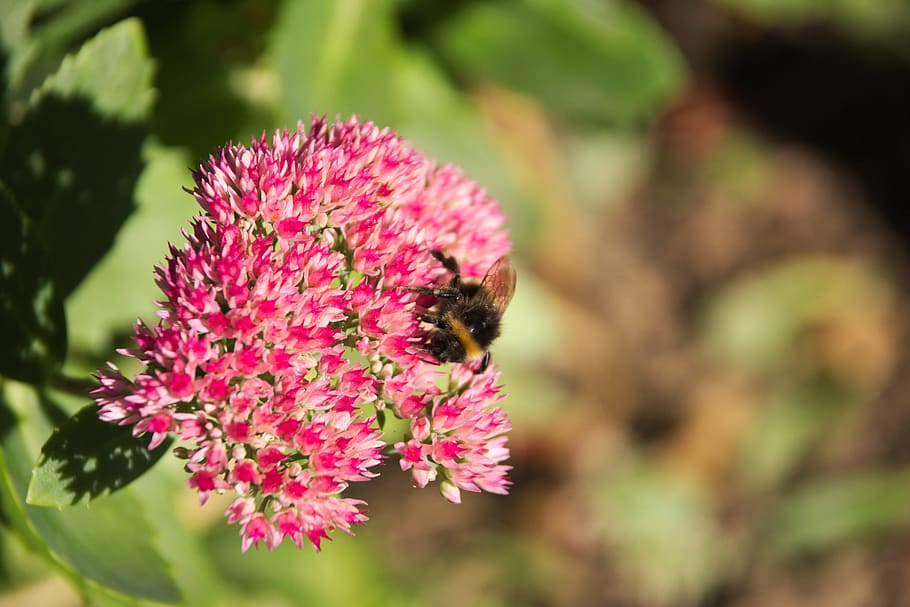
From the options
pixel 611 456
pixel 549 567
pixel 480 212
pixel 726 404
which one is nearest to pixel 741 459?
pixel 726 404

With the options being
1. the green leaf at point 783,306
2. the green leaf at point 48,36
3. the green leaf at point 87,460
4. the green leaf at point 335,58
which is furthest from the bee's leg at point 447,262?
the green leaf at point 783,306

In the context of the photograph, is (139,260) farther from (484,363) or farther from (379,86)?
(484,363)

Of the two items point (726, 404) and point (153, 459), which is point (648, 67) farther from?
point (153, 459)

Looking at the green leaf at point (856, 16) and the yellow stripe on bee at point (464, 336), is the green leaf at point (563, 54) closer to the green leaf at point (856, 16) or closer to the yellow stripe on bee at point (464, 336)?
the green leaf at point (856, 16)

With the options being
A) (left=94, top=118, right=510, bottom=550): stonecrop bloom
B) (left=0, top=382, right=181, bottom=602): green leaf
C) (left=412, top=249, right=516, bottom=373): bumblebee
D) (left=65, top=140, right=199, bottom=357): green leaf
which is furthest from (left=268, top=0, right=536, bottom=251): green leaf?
(left=0, top=382, right=181, bottom=602): green leaf

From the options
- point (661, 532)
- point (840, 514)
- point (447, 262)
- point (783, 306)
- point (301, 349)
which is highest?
point (783, 306)

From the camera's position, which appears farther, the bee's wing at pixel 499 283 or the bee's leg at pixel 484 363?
the bee's wing at pixel 499 283

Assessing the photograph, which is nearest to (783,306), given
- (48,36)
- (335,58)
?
(335,58)
